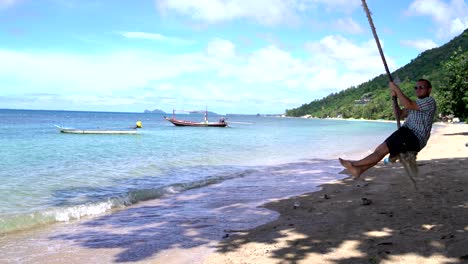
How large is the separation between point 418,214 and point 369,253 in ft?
6.82

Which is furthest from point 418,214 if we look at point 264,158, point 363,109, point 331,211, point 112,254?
point 363,109

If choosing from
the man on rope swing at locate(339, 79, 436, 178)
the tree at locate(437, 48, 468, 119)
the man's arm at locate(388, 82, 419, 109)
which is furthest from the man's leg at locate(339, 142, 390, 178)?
the tree at locate(437, 48, 468, 119)

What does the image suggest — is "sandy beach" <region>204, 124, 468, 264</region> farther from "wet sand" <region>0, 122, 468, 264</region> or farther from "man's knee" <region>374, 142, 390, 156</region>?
"man's knee" <region>374, 142, 390, 156</region>

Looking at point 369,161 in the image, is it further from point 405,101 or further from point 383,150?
point 405,101

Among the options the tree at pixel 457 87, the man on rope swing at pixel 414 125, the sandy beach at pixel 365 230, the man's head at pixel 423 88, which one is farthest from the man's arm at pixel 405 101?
the tree at pixel 457 87

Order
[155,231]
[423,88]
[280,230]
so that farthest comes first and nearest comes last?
1. [155,231]
2. [280,230]
3. [423,88]

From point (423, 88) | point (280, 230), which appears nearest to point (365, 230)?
point (280, 230)

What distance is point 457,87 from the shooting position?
107 feet

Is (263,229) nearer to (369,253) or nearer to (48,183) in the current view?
(369,253)

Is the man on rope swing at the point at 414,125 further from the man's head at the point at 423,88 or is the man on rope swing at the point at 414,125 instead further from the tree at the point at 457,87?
the tree at the point at 457,87

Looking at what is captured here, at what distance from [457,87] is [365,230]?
31042 mm

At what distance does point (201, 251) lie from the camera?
19.9 ft

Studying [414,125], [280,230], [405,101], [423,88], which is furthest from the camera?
[280,230]

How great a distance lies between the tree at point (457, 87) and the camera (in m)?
31.6
